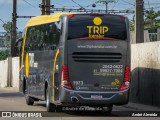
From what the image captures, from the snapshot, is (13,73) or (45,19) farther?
(13,73)

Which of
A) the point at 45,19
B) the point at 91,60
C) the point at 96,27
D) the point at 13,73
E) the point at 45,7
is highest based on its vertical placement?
the point at 45,7

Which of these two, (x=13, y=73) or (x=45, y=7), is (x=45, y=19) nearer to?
(x=45, y=7)

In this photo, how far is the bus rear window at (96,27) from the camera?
17688 millimetres

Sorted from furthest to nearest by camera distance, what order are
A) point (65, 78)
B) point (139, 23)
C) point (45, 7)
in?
point (45, 7) < point (139, 23) < point (65, 78)

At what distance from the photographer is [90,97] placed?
17578 millimetres

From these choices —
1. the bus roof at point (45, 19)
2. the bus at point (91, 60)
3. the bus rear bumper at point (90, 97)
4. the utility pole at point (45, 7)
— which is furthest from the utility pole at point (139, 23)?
the utility pole at point (45, 7)

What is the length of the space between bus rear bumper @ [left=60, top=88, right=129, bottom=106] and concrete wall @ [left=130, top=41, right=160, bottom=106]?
14.8 feet

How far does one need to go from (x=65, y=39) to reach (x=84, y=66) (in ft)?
3.59

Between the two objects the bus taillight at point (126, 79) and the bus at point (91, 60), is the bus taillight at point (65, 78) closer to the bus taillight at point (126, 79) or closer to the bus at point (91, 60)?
the bus at point (91, 60)

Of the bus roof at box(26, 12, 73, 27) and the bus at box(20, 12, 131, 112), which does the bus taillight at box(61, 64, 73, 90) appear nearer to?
the bus at box(20, 12, 131, 112)

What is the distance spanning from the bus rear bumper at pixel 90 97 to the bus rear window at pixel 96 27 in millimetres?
1843

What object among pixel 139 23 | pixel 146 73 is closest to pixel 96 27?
pixel 146 73

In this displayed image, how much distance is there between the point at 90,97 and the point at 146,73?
6.20 meters

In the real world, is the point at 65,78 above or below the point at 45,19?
below
